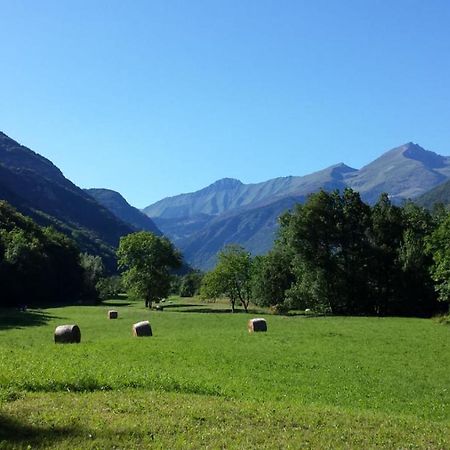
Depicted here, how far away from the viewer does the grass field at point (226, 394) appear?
38.3ft

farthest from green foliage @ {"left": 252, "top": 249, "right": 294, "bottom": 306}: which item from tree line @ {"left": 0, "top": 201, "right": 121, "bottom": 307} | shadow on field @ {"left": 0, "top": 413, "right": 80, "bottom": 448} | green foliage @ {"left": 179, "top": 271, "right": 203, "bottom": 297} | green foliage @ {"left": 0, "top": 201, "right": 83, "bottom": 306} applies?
green foliage @ {"left": 179, "top": 271, "right": 203, "bottom": 297}

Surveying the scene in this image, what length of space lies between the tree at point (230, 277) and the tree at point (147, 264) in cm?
751

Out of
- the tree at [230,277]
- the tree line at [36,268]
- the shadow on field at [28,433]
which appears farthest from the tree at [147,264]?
the shadow on field at [28,433]

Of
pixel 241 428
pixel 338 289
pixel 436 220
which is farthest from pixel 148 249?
pixel 241 428

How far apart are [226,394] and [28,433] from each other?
25.9 ft

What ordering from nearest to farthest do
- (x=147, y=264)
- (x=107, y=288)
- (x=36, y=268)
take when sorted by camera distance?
(x=147, y=264), (x=36, y=268), (x=107, y=288)

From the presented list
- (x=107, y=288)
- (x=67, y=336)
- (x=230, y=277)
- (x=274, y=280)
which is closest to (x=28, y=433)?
(x=67, y=336)

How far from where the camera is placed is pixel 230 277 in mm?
95938

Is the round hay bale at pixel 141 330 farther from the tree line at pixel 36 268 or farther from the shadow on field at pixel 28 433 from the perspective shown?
the tree line at pixel 36 268

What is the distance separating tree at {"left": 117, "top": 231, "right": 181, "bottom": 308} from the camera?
295 feet

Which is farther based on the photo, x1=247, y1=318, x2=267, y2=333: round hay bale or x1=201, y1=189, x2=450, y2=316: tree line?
x1=201, y1=189, x2=450, y2=316: tree line

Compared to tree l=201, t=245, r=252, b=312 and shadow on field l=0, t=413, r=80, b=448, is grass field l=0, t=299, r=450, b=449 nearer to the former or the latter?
shadow on field l=0, t=413, r=80, b=448

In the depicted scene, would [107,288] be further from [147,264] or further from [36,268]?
[147,264]

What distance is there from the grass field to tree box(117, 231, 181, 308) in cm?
5454
